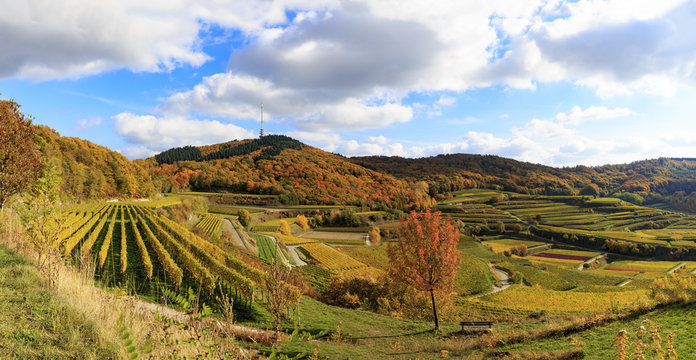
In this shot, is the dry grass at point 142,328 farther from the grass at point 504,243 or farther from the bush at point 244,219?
the grass at point 504,243

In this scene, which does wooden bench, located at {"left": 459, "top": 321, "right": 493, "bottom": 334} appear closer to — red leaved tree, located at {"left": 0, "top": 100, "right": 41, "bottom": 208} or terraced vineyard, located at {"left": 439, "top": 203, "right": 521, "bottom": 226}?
red leaved tree, located at {"left": 0, "top": 100, "right": 41, "bottom": 208}

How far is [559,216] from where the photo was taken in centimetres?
13025

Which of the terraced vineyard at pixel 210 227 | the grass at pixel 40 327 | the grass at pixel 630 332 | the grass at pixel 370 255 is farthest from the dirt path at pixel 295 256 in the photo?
the grass at pixel 40 327

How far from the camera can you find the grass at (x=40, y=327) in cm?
491

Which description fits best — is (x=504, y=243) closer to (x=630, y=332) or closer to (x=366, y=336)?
(x=630, y=332)

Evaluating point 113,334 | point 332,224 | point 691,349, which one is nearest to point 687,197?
point 332,224

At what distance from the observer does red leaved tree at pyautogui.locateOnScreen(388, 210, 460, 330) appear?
76.7ft

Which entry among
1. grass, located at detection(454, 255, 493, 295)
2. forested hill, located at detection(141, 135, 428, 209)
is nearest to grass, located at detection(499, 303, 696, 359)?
→ grass, located at detection(454, 255, 493, 295)

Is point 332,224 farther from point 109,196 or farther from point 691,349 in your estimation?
point 691,349

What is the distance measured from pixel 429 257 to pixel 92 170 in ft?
271

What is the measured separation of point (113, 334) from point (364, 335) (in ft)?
52.4

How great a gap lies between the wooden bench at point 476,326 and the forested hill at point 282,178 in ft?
343

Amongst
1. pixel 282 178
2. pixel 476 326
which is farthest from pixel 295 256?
pixel 282 178

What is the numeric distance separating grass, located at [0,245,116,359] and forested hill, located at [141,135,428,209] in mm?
115357
